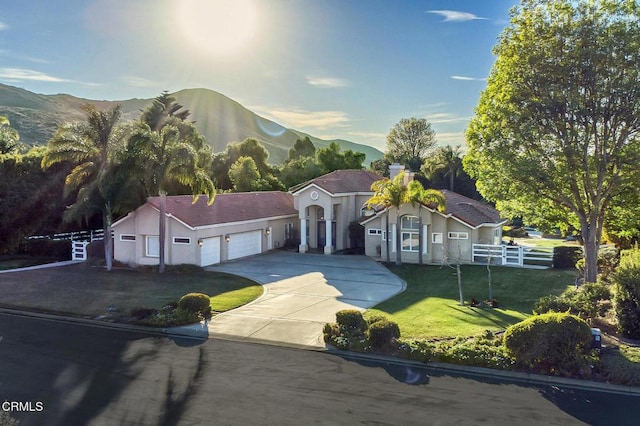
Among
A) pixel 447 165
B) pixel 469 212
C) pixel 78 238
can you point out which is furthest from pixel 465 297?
pixel 447 165

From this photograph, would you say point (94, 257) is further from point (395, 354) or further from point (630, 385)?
point (630, 385)

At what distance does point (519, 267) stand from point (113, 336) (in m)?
22.1

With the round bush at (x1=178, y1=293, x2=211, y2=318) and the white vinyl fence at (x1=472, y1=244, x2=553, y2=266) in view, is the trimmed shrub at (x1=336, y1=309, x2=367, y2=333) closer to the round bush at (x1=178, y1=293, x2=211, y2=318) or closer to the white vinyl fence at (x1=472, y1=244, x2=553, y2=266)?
the round bush at (x1=178, y1=293, x2=211, y2=318)

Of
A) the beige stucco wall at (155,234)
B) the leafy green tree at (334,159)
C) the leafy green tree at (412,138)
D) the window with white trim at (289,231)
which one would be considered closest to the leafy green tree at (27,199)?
the beige stucco wall at (155,234)

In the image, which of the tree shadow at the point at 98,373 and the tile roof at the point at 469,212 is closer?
the tree shadow at the point at 98,373

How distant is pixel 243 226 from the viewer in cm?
3444

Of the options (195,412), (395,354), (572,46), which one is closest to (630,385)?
(395,354)

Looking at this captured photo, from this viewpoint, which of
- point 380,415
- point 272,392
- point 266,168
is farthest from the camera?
point 266,168

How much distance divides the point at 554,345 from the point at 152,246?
2477 cm

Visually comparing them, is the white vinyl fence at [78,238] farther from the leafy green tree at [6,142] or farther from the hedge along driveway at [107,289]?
the leafy green tree at [6,142]

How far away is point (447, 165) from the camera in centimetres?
6128

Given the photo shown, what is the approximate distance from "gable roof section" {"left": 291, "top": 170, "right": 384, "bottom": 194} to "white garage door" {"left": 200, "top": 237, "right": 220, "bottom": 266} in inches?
320

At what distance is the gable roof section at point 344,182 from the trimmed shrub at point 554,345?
77.6 feet

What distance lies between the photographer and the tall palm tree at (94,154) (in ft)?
92.5
